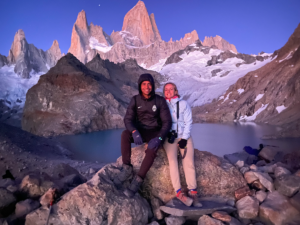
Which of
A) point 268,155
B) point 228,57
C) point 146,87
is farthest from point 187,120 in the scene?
point 228,57

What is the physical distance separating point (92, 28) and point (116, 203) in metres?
133

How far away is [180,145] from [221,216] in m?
Result: 1.22

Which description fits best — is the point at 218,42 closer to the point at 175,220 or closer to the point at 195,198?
the point at 195,198

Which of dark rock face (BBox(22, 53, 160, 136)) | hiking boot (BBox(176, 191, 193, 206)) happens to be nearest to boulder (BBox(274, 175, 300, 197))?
hiking boot (BBox(176, 191, 193, 206))

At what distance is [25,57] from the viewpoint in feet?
262

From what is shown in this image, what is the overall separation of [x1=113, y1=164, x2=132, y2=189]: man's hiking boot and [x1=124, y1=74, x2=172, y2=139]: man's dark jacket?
0.69 metres

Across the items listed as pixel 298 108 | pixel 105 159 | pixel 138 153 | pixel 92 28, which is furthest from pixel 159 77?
pixel 92 28

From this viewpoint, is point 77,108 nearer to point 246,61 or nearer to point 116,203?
point 116,203

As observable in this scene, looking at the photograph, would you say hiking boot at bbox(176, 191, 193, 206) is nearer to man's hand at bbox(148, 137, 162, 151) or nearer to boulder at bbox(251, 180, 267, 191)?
man's hand at bbox(148, 137, 162, 151)

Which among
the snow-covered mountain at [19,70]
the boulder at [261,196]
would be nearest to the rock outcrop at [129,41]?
the snow-covered mountain at [19,70]

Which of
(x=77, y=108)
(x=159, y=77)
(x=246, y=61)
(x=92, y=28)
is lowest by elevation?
(x=77, y=108)

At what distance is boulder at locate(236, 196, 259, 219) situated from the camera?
10.9ft

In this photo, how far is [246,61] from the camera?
66312mm

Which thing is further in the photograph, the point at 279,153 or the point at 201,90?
the point at 201,90
